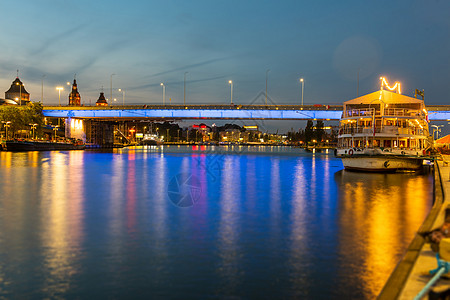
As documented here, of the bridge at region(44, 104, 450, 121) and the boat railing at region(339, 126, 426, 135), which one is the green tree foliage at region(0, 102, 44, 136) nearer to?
the bridge at region(44, 104, 450, 121)

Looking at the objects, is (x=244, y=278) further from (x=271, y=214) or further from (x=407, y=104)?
(x=407, y=104)

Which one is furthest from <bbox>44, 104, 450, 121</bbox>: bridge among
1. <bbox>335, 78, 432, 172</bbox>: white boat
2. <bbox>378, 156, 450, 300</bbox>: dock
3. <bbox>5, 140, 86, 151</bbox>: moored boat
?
<bbox>378, 156, 450, 300</bbox>: dock

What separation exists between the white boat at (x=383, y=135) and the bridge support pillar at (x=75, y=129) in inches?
4290

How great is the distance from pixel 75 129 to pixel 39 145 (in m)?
27.6

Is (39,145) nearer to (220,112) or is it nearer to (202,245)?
(220,112)

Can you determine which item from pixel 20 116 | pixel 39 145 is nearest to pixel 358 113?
pixel 39 145

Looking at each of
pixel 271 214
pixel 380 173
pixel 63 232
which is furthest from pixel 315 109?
pixel 63 232

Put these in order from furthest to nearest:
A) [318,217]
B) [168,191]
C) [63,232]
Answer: [168,191], [318,217], [63,232]

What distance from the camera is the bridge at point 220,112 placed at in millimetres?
108500

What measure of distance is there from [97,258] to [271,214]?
1120 cm

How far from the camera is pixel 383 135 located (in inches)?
2117

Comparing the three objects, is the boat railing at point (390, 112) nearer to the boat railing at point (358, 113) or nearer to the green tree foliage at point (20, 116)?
the boat railing at point (358, 113)

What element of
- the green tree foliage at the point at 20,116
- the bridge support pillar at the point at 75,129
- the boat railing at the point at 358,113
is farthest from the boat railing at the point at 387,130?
the bridge support pillar at the point at 75,129

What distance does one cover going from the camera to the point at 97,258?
43.9 ft
